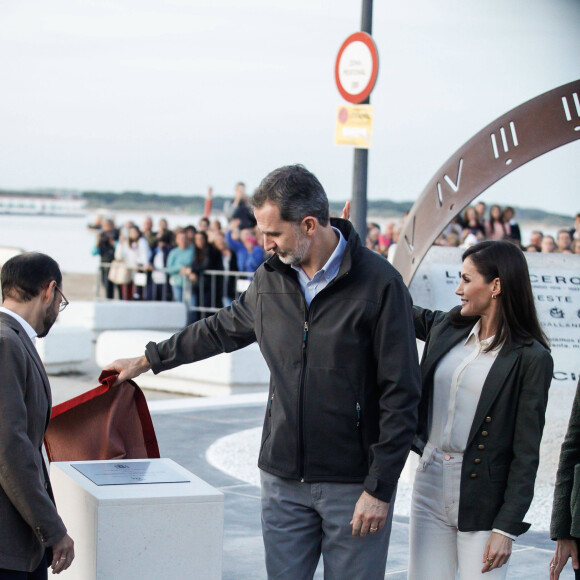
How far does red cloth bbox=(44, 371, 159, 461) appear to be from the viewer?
3.85 m

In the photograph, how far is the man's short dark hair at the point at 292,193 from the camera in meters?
3.23

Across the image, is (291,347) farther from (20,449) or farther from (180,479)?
(20,449)

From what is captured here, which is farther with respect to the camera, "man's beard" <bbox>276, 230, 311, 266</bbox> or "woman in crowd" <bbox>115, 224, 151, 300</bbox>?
"woman in crowd" <bbox>115, 224, 151, 300</bbox>

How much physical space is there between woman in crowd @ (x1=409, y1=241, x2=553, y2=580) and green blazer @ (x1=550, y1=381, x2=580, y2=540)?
103 millimetres

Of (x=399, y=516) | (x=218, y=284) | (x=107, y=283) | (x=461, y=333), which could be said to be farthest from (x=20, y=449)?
(x=107, y=283)

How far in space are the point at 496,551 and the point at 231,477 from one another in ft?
13.9

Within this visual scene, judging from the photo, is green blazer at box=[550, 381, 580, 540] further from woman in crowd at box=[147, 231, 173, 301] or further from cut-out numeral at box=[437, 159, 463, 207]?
woman in crowd at box=[147, 231, 173, 301]

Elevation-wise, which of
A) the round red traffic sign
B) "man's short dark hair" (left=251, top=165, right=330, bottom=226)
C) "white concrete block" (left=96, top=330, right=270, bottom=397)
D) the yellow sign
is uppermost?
the round red traffic sign

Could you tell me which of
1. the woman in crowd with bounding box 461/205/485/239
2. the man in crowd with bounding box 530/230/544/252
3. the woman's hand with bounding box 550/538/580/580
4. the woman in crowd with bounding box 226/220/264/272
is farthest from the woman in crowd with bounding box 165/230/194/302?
the woman's hand with bounding box 550/538/580/580

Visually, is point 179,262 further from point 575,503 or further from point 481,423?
point 575,503

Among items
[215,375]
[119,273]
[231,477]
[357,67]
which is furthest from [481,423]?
[119,273]

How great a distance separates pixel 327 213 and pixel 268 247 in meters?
0.22

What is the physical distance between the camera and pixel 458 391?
3488 millimetres

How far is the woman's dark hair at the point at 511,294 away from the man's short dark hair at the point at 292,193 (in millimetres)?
666
